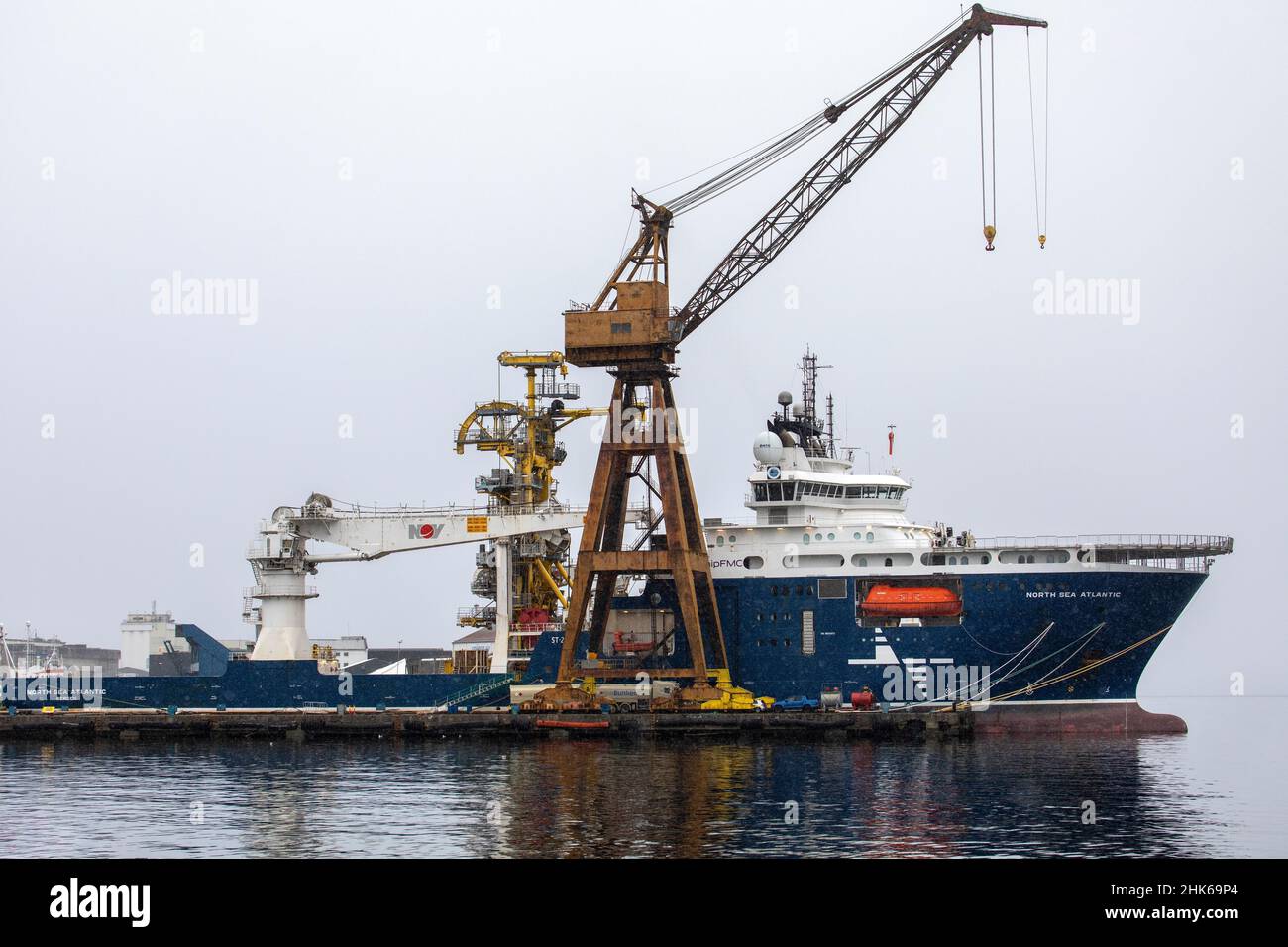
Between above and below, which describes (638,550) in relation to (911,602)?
above

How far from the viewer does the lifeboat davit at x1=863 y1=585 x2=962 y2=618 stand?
57906 mm

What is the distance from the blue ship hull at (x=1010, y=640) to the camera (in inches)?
2244

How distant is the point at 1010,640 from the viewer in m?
57.2

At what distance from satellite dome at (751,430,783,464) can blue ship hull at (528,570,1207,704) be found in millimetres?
5322

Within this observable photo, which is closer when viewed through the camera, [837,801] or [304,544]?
[837,801]
